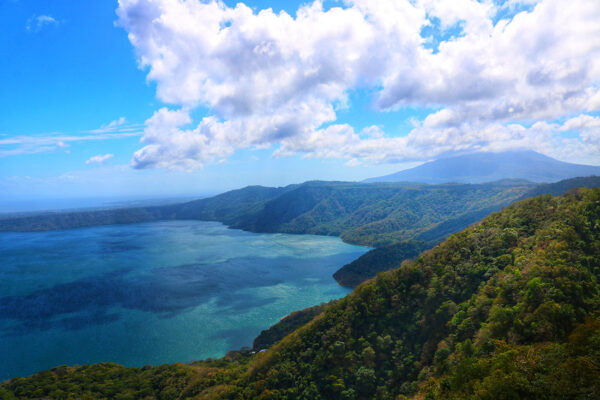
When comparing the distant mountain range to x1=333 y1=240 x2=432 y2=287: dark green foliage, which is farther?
the distant mountain range

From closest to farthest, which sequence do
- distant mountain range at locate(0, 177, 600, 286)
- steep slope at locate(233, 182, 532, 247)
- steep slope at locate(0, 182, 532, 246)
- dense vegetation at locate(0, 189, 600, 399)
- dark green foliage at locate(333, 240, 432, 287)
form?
dense vegetation at locate(0, 189, 600, 399), dark green foliage at locate(333, 240, 432, 287), distant mountain range at locate(0, 177, 600, 286), steep slope at locate(233, 182, 532, 247), steep slope at locate(0, 182, 532, 246)

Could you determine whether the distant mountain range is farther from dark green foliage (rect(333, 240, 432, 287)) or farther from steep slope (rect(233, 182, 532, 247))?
dark green foliage (rect(333, 240, 432, 287))

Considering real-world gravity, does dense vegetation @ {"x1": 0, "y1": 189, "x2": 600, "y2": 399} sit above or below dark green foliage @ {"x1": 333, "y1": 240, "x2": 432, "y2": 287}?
above

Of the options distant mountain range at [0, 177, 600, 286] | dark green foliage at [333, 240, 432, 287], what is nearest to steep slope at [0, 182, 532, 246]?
distant mountain range at [0, 177, 600, 286]

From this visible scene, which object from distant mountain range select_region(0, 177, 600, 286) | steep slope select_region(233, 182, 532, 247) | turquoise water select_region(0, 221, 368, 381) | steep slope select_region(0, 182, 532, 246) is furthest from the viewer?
steep slope select_region(0, 182, 532, 246)

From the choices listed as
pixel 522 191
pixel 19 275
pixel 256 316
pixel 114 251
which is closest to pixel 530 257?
pixel 256 316

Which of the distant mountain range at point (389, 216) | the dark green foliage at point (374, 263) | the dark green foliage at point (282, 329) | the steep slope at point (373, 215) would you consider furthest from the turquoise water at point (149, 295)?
the steep slope at point (373, 215)
